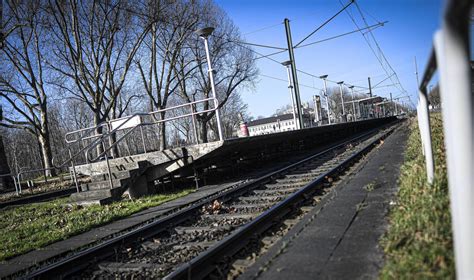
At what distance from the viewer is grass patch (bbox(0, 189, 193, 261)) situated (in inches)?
259

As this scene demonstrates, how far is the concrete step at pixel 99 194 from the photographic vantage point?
A: 9875mm

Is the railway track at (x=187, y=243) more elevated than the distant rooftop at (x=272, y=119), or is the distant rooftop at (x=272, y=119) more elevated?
the distant rooftop at (x=272, y=119)

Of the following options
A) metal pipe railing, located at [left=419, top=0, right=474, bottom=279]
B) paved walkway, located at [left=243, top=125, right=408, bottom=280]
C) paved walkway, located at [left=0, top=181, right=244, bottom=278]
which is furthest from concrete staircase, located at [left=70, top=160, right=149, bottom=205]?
metal pipe railing, located at [left=419, top=0, right=474, bottom=279]

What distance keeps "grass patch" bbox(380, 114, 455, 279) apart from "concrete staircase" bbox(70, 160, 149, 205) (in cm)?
775

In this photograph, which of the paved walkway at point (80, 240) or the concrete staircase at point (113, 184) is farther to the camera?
the concrete staircase at point (113, 184)

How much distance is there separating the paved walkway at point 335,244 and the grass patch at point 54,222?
4.73 meters

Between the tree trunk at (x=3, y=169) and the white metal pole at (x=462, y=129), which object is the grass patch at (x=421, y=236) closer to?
the white metal pole at (x=462, y=129)

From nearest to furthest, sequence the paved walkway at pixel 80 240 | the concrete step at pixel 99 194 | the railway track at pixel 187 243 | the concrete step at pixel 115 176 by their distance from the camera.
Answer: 1. the railway track at pixel 187 243
2. the paved walkway at pixel 80 240
3. the concrete step at pixel 99 194
4. the concrete step at pixel 115 176

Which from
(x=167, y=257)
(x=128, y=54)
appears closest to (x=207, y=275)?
(x=167, y=257)

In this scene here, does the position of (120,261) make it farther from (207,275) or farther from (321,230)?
(321,230)

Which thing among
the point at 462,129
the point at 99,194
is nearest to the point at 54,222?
the point at 99,194

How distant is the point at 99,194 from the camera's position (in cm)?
1005

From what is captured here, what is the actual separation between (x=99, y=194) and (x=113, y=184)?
0.46m

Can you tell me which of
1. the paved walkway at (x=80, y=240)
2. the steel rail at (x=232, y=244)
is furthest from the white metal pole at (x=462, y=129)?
the paved walkway at (x=80, y=240)
